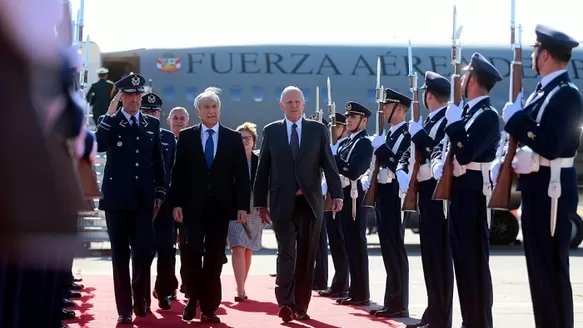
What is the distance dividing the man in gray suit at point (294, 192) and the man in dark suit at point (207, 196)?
0.27 meters

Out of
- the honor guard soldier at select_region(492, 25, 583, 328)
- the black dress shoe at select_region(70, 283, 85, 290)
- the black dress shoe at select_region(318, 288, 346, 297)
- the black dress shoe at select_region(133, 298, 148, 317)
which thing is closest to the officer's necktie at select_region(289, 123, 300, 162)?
the black dress shoe at select_region(133, 298, 148, 317)

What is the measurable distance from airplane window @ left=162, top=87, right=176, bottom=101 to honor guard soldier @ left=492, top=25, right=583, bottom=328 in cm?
1603

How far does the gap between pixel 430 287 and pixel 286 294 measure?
4.18 ft

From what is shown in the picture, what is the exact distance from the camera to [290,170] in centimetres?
835

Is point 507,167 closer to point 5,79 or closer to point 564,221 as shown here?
point 564,221

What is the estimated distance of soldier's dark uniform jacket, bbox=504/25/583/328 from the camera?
5.60 meters

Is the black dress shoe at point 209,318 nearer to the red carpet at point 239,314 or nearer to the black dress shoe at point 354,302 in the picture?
the red carpet at point 239,314

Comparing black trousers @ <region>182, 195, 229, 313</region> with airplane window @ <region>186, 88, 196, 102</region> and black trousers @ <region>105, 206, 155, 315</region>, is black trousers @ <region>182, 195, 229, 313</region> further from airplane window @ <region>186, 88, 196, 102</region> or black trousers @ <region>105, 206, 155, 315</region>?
airplane window @ <region>186, 88, 196, 102</region>

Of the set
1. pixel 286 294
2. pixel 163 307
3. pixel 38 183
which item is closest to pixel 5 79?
pixel 38 183

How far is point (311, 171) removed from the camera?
27.5ft

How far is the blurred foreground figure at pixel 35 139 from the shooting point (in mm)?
3381

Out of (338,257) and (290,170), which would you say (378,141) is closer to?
(290,170)

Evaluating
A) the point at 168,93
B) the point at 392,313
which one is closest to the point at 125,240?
the point at 392,313

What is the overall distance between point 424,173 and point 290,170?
1.32m
